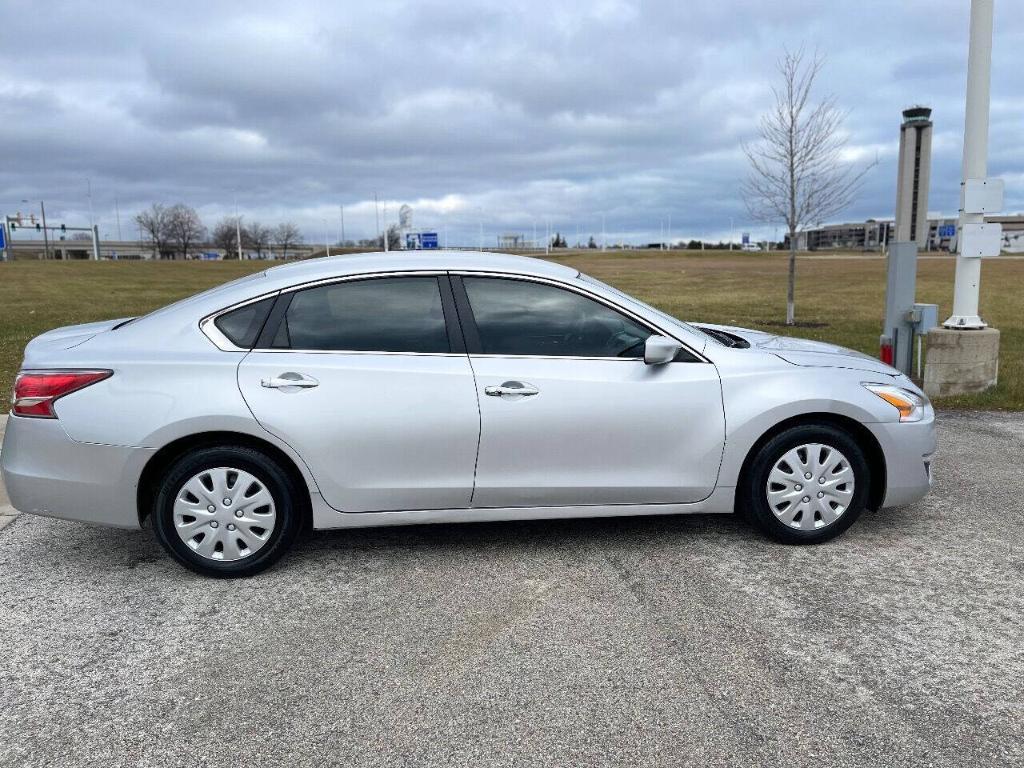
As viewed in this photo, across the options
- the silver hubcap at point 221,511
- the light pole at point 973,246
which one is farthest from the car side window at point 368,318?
the light pole at point 973,246

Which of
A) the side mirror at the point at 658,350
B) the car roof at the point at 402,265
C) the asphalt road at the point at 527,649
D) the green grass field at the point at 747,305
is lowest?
the asphalt road at the point at 527,649

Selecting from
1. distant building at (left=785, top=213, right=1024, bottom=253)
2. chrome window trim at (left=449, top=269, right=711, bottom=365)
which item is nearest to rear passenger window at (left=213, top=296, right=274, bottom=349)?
chrome window trim at (left=449, top=269, right=711, bottom=365)

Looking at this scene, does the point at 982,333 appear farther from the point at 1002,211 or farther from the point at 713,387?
the point at 713,387

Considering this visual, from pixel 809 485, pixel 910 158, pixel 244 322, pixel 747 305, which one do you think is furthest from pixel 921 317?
pixel 747 305

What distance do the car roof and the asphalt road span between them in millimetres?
1473

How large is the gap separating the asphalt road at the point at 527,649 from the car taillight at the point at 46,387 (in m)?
0.89

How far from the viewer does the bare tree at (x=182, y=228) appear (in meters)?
107

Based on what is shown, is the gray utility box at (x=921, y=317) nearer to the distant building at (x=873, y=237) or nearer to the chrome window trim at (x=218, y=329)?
the chrome window trim at (x=218, y=329)

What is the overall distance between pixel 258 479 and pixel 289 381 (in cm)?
49

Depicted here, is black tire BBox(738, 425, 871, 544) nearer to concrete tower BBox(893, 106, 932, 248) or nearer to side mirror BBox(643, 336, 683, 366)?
side mirror BBox(643, 336, 683, 366)

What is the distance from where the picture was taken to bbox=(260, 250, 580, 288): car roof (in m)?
4.23

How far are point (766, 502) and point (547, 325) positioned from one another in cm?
149

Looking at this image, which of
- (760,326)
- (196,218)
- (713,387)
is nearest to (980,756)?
(713,387)

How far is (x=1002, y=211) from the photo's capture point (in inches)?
319
